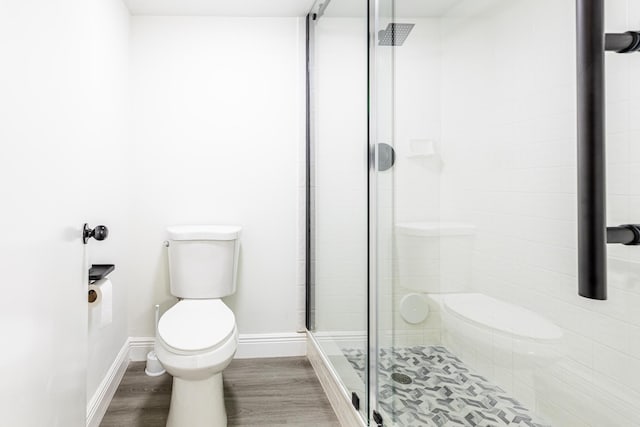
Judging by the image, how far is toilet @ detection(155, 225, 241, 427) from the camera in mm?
1621

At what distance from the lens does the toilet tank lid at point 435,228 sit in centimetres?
98

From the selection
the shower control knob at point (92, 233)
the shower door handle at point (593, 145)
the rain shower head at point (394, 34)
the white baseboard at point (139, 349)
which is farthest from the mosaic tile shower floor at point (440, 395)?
the white baseboard at point (139, 349)

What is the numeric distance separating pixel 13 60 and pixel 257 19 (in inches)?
71.1

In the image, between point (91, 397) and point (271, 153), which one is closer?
point (91, 397)

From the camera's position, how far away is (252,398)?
2.04 metres

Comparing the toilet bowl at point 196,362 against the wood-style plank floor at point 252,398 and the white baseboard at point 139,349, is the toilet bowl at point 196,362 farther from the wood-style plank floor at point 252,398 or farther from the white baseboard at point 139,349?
the white baseboard at point 139,349

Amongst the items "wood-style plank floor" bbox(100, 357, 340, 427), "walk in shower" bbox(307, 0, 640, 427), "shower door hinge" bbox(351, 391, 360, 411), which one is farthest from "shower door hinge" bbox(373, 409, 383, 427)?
"wood-style plank floor" bbox(100, 357, 340, 427)

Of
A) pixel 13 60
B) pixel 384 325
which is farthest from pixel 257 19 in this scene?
pixel 384 325

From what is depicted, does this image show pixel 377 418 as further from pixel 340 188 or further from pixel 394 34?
pixel 394 34

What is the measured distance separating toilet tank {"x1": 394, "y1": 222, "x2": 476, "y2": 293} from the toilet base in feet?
3.21

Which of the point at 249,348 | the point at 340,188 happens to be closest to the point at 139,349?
the point at 249,348

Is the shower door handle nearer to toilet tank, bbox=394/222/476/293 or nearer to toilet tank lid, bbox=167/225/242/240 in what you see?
toilet tank, bbox=394/222/476/293

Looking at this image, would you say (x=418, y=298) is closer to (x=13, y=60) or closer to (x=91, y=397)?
(x=13, y=60)

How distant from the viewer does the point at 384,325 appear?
143 centimetres
